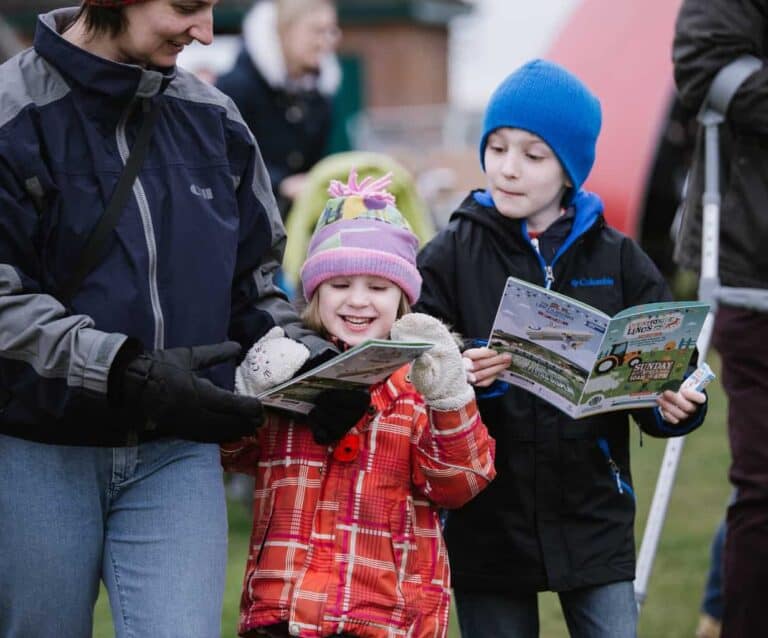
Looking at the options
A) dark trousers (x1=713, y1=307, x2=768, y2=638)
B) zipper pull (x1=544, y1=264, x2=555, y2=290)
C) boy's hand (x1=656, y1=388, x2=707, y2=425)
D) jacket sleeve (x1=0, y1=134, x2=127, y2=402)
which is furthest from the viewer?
dark trousers (x1=713, y1=307, x2=768, y2=638)

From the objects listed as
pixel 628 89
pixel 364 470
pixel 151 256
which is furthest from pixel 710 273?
pixel 628 89

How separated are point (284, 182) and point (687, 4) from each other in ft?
8.64

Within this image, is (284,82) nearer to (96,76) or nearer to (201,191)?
(201,191)

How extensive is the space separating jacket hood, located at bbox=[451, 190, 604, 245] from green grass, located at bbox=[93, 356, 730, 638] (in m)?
1.69

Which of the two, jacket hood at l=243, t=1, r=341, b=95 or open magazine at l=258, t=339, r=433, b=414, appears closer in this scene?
open magazine at l=258, t=339, r=433, b=414

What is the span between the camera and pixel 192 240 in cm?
300

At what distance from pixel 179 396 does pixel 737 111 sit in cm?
205

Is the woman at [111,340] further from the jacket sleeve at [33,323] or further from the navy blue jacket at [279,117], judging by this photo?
the navy blue jacket at [279,117]

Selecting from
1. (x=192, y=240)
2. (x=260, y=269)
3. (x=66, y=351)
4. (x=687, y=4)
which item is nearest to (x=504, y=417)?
(x=260, y=269)

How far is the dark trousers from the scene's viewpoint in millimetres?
3973

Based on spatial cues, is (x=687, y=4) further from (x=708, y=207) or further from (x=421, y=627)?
(x=421, y=627)

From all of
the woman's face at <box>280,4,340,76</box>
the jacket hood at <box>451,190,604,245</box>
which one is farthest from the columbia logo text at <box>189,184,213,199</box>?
the woman's face at <box>280,4,340,76</box>

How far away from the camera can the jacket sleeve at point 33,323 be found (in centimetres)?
276

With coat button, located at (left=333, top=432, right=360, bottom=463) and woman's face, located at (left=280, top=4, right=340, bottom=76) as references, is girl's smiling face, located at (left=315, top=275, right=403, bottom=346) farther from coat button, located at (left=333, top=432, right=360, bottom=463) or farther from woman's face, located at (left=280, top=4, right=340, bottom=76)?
woman's face, located at (left=280, top=4, right=340, bottom=76)
